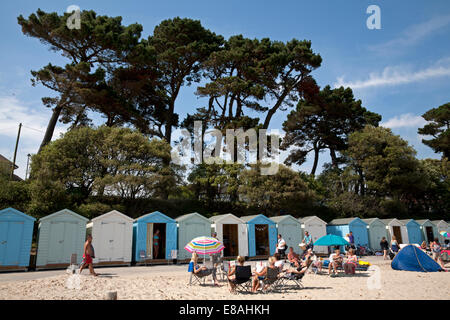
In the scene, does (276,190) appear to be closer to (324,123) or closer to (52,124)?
(324,123)

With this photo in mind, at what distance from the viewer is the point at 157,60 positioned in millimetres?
25094

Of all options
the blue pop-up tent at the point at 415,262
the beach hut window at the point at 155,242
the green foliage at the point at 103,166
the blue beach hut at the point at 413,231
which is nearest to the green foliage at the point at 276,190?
the green foliage at the point at 103,166

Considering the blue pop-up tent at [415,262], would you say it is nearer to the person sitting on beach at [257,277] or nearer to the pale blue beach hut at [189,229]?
the person sitting on beach at [257,277]

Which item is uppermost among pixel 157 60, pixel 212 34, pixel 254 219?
pixel 212 34

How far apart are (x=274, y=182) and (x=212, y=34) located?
1426 centimetres

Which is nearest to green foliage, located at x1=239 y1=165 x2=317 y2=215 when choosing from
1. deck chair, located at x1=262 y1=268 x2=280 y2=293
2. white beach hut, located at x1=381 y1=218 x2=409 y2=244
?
white beach hut, located at x1=381 y1=218 x2=409 y2=244

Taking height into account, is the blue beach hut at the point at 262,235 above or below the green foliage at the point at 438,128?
below

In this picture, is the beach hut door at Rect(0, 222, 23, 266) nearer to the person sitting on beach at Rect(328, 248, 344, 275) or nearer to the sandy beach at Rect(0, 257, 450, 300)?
the sandy beach at Rect(0, 257, 450, 300)

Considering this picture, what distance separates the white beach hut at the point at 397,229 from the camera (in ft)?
70.9

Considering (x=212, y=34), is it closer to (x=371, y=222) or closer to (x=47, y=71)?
(x=47, y=71)

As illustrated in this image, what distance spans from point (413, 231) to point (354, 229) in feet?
20.9

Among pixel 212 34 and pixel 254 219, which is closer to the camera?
pixel 254 219

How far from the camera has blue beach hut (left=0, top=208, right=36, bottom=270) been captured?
1142 centimetres
